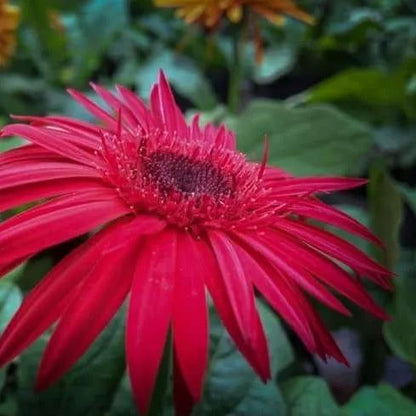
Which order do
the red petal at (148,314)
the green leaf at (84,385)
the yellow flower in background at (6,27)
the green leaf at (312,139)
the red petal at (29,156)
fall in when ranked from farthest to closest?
the yellow flower in background at (6,27)
the green leaf at (312,139)
the green leaf at (84,385)
the red petal at (29,156)
the red petal at (148,314)

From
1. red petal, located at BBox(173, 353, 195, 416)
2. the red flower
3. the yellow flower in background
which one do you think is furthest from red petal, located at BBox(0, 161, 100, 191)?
the yellow flower in background

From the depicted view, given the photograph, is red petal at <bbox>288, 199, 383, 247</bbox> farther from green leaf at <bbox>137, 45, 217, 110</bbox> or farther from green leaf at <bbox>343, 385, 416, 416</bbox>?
green leaf at <bbox>137, 45, 217, 110</bbox>

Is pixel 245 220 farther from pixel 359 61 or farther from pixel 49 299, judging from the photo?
pixel 359 61

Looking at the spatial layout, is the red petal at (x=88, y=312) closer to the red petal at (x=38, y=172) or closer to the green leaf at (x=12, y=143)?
the red petal at (x=38, y=172)

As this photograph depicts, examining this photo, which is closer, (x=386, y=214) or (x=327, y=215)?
(x=327, y=215)

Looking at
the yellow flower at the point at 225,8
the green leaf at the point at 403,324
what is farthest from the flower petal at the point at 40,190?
the yellow flower at the point at 225,8

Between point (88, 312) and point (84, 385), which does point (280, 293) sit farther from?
point (84, 385)

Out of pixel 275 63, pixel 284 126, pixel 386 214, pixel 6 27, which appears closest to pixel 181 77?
pixel 275 63
